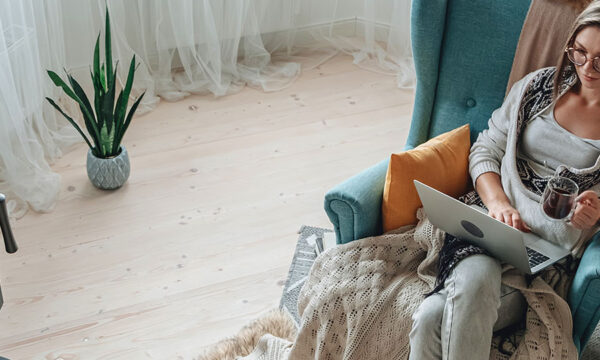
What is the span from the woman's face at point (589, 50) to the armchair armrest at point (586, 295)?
392 millimetres

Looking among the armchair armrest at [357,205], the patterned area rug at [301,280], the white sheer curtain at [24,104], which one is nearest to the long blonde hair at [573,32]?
the armchair armrest at [357,205]

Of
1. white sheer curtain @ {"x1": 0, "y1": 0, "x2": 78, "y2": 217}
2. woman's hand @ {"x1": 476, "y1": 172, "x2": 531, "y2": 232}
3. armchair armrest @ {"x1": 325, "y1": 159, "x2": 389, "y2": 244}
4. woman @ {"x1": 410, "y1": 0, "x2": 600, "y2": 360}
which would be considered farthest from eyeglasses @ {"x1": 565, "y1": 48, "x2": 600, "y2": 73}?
white sheer curtain @ {"x1": 0, "y1": 0, "x2": 78, "y2": 217}

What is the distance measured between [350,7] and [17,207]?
80.8 inches

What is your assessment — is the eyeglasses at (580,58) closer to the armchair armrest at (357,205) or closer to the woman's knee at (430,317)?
the armchair armrest at (357,205)

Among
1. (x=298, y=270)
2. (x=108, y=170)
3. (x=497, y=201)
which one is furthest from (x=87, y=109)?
(x=497, y=201)

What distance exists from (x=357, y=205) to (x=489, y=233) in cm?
38

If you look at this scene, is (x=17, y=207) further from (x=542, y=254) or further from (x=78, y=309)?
(x=542, y=254)

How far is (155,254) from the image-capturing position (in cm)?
266

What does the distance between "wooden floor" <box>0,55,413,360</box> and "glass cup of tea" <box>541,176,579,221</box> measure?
40.0 inches

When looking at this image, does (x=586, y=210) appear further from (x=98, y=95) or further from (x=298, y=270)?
(x=98, y=95)

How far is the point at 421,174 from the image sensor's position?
2.07 meters

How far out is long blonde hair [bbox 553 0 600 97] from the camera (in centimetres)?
186

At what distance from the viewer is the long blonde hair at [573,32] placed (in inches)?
73.4

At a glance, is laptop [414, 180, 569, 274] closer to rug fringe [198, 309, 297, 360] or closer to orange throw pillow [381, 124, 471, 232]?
orange throw pillow [381, 124, 471, 232]
